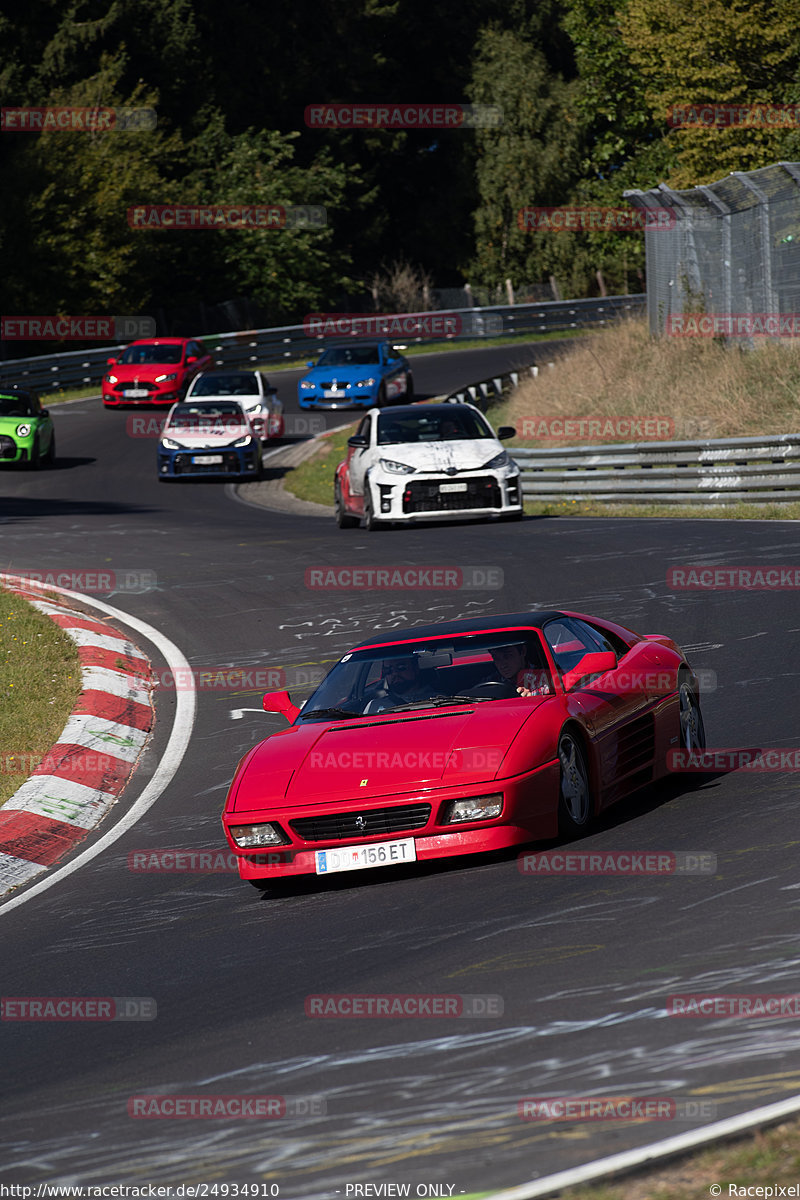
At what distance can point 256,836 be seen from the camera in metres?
7.88

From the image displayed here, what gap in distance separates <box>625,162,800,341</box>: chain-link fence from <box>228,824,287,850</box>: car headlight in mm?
18702

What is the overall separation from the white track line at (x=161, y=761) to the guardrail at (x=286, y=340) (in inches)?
1104

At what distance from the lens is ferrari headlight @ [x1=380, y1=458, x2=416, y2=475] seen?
21.5 meters

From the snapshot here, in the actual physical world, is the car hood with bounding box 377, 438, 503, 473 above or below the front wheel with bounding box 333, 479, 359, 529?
above

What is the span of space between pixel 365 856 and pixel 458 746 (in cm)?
68

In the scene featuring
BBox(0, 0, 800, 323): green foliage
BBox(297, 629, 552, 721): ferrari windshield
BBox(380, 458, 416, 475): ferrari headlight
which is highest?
BBox(0, 0, 800, 323): green foliage

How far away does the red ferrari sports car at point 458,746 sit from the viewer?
7688 millimetres

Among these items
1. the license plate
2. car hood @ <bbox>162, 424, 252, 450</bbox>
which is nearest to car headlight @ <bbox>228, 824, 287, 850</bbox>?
the license plate

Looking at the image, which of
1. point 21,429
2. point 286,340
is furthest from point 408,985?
point 286,340

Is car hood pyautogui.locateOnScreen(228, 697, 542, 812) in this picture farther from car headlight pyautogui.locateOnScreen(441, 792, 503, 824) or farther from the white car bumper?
the white car bumper

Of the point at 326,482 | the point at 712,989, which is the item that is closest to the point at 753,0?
the point at 326,482

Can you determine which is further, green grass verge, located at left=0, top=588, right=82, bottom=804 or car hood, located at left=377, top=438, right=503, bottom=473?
car hood, located at left=377, top=438, right=503, bottom=473

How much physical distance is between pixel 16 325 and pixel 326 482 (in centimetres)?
2598

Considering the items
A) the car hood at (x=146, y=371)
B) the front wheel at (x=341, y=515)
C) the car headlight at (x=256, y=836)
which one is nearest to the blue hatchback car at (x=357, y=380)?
the car hood at (x=146, y=371)
